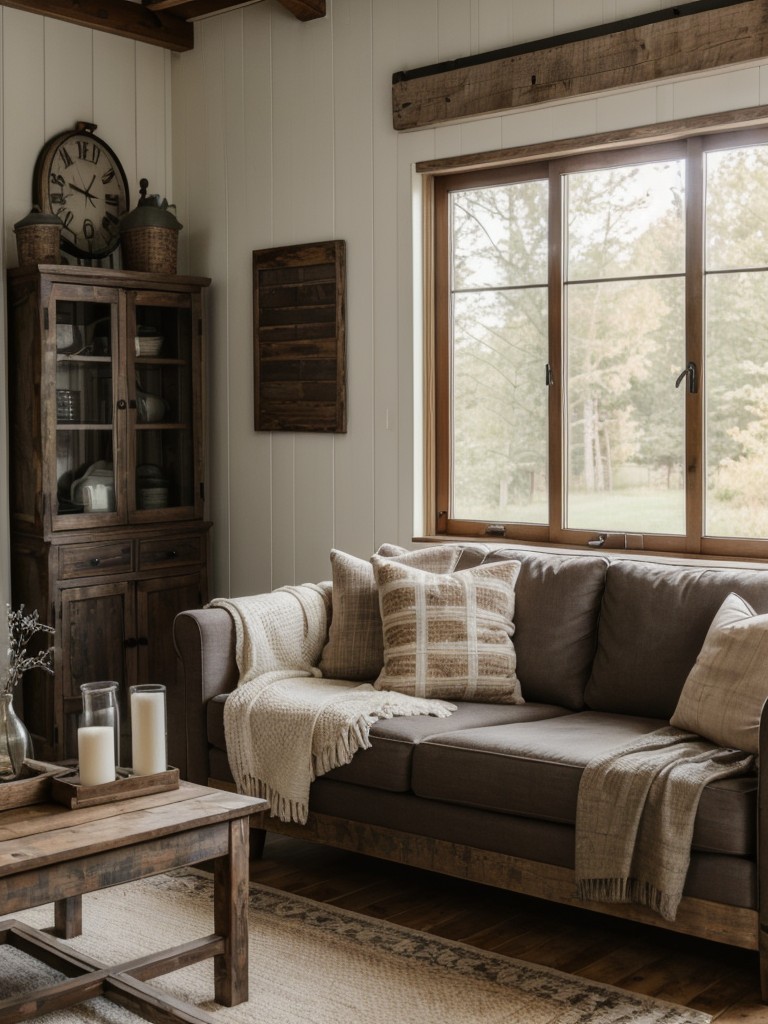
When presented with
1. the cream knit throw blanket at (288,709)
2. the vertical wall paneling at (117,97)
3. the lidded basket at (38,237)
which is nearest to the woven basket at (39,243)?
the lidded basket at (38,237)

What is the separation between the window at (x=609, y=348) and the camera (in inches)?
148

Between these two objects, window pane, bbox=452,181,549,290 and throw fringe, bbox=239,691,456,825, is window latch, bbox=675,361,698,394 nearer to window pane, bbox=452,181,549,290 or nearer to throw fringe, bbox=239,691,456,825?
window pane, bbox=452,181,549,290

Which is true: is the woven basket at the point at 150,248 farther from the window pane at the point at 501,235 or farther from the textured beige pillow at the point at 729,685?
the textured beige pillow at the point at 729,685

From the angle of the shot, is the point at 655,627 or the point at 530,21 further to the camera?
the point at 530,21

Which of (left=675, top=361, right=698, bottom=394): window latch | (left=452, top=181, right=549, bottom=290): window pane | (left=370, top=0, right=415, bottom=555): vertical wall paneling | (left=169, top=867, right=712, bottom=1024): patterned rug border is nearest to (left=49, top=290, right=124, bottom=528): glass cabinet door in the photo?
(left=370, top=0, right=415, bottom=555): vertical wall paneling

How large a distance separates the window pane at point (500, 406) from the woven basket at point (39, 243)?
154cm

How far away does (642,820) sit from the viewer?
8.84 feet

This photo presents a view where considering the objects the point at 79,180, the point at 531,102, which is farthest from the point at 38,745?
the point at 531,102

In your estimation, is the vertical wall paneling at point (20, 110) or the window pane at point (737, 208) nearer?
the window pane at point (737, 208)

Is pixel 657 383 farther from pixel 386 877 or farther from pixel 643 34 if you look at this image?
pixel 386 877

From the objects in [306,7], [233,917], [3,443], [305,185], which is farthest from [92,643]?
[306,7]

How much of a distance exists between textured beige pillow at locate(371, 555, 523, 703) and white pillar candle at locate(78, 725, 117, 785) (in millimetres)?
1133

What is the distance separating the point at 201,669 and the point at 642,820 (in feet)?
4.66

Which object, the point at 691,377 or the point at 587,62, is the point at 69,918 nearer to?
the point at 691,377
